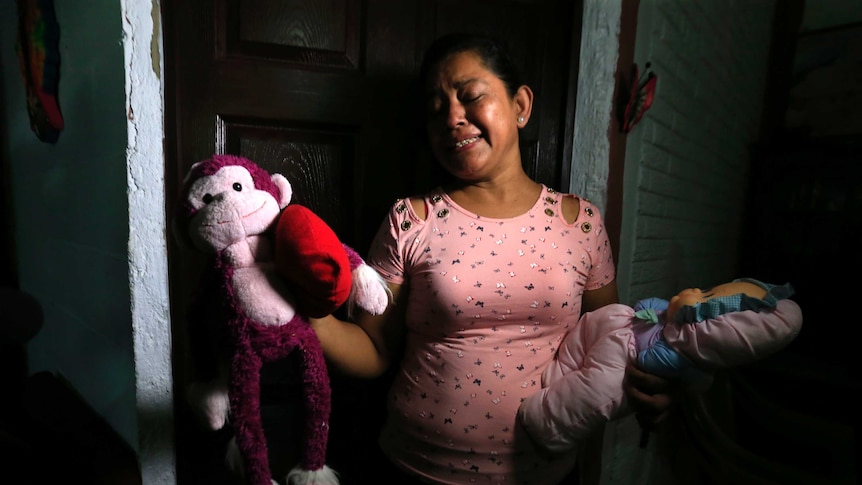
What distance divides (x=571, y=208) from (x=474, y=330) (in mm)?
346

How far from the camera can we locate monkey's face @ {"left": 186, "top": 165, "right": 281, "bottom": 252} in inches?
19.3

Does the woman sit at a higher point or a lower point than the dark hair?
lower

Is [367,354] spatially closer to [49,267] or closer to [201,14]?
[201,14]

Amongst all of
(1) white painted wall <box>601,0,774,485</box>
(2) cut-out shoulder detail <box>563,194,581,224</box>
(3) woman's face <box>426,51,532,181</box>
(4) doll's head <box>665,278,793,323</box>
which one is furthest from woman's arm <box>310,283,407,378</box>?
(1) white painted wall <box>601,0,774,485</box>

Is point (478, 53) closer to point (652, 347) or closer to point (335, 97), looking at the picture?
point (335, 97)

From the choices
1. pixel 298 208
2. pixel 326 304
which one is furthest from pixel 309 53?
pixel 326 304

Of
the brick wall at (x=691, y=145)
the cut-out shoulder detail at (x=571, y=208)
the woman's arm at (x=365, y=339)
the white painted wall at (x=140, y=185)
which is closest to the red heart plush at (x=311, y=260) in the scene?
the woman's arm at (x=365, y=339)

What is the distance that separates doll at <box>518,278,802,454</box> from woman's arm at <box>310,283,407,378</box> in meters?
0.29

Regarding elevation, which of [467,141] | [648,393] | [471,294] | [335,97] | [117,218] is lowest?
[648,393]

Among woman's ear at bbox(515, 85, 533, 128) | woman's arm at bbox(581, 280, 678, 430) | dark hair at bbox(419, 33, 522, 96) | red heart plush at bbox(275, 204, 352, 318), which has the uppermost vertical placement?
dark hair at bbox(419, 33, 522, 96)

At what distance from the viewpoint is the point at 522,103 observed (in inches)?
34.4

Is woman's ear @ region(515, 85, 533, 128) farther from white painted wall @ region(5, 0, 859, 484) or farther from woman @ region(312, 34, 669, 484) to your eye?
white painted wall @ region(5, 0, 859, 484)

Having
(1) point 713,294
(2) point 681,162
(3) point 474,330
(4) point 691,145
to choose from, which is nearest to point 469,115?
(3) point 474,330

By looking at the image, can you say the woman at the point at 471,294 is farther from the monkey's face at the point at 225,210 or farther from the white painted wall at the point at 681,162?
the white painted wall at the point at 681,162
